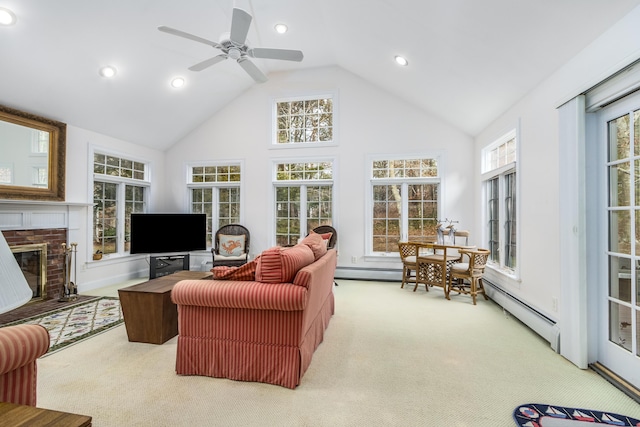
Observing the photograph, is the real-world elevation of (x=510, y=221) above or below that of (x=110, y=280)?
above

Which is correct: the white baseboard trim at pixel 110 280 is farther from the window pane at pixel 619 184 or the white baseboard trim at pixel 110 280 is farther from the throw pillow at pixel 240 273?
the window pane at pixel 619 184

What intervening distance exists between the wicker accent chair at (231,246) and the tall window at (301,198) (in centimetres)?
65

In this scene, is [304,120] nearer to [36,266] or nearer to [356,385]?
[36,266]

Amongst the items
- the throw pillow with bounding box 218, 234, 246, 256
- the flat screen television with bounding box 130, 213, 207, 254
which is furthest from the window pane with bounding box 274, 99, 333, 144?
the flat screen television with bounding box 130, 213, 207, 254

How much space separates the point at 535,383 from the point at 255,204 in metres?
4.95

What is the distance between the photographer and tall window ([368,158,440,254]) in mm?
5473

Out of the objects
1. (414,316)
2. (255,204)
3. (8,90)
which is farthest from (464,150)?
(8,90)

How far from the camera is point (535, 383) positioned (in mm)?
2180

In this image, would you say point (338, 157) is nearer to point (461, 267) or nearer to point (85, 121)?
point (461, 267)

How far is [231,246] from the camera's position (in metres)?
5.71

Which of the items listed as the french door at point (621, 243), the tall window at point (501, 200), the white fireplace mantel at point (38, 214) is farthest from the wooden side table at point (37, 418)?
the tall window at point (501, 200)

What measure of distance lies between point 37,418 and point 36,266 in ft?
14.5

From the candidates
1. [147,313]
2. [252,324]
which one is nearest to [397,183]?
[252,324]

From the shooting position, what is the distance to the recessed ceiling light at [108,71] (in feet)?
13.2
